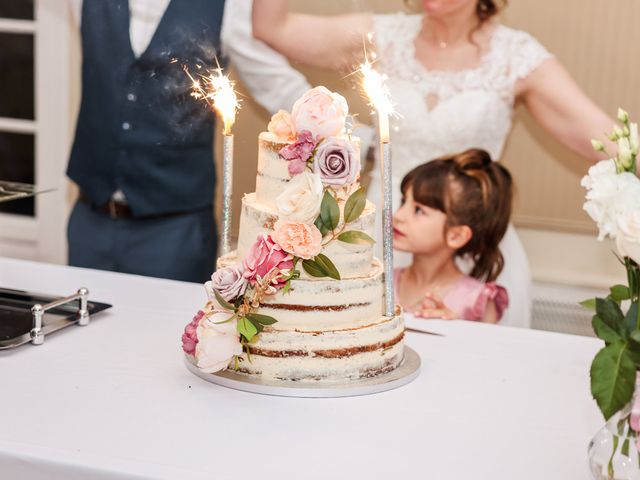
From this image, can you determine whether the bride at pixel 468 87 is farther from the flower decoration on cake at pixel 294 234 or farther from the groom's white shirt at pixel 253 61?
the flower decoration on cake at pixel 294 234

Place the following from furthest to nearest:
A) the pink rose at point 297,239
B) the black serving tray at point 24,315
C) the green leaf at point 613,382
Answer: the black serving tray at point 24,315 → the pink rose at point 297,239 → the green leaf at point 613,382

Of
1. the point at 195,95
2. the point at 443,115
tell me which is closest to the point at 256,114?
the point at 195,95

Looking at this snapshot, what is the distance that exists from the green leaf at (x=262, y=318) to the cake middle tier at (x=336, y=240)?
0.08 m

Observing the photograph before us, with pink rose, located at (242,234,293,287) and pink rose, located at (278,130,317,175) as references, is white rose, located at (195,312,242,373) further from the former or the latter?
pink rose, located at (278,130,317,175)

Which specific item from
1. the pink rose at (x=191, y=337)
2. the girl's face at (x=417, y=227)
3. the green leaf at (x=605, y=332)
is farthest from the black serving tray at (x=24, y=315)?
the girl's face at (x=417, y=227)

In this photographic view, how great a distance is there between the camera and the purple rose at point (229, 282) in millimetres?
1323

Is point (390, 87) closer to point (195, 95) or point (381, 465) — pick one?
point (195, 95)

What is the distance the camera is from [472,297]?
2.55m

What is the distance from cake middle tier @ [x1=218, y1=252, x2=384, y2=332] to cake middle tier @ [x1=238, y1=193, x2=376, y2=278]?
2cm

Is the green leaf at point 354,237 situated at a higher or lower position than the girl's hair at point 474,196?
higher

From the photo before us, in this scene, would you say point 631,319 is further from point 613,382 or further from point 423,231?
point 423,231

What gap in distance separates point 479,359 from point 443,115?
1220 mm

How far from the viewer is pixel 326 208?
1348 mm

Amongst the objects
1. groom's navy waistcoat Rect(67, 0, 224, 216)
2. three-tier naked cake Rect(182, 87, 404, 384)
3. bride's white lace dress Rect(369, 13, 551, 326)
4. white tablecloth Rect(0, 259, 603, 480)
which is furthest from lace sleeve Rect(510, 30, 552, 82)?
three-tier naked cake Rect(182, 87, 404, 384)
